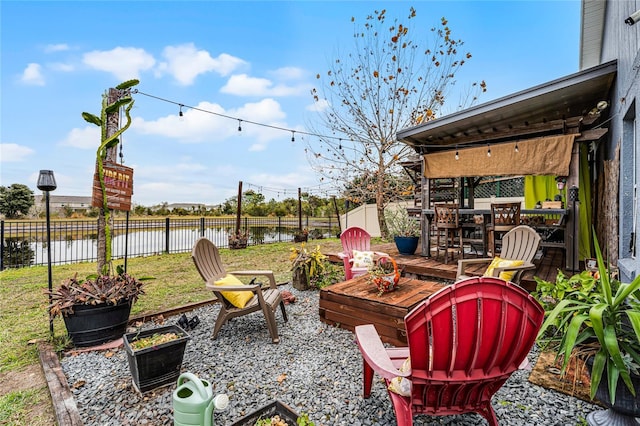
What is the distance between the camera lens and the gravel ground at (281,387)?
6.25ft

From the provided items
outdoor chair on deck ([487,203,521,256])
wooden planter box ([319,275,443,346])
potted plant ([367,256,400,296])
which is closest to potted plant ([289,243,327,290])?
wooden planter box ([319,275,443,346])

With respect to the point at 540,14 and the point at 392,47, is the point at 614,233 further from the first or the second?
the point at 392,47

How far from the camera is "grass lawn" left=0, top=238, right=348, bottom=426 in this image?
6.93ft

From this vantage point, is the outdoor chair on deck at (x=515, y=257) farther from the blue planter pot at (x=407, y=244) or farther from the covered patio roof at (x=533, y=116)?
the blue planter pot at (x=407, y=244)

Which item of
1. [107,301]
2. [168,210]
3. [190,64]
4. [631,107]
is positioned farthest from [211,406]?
[168,210]

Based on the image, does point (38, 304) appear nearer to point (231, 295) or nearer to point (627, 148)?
point (231, 295)

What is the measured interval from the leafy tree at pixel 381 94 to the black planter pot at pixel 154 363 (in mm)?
9021

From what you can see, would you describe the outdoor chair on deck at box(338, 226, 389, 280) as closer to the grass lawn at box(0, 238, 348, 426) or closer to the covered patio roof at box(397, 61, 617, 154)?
the grass lawn at box(0, 238, 348, 426)

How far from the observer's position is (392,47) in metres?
9.82

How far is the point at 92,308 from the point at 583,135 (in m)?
6.87

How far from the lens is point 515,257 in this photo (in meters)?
3.89

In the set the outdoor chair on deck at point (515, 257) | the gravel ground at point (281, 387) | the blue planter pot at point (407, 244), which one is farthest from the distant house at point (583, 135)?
the gravel ground at point (281, 387)

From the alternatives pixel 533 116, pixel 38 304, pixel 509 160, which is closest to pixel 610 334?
pixel 509 160

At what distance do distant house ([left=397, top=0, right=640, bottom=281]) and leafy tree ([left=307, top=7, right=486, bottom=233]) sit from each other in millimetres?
3751
